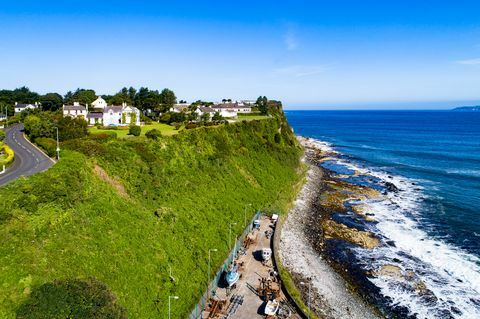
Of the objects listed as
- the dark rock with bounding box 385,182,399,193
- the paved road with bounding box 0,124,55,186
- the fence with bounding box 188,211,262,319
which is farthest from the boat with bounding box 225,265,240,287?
the dark rock with bounding box 385,182,399,193

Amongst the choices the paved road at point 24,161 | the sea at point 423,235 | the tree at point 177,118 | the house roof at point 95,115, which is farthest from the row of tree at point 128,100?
the sea at point 423,235

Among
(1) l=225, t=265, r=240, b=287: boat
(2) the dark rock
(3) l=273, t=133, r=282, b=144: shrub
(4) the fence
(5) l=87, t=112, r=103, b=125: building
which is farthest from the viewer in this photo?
(3) l=273, t=133, r=282, b=144: shrub

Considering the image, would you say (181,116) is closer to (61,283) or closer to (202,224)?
(202,224)

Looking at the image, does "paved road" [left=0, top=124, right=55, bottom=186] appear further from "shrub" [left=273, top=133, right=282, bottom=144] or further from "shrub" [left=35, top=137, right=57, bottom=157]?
"shrub" [left=273, top=133, right=282, bottom=144]

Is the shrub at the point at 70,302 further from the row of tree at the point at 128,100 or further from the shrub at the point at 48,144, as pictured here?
the row of tree at the point at 128,100

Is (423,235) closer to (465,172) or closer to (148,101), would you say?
(465,172)

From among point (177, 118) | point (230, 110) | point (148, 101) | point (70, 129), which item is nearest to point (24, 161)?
point (70, 129)

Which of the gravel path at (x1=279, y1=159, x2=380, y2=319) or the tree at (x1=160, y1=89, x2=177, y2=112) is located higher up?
the tree at (x1=160, y1=89, x2=177, y2=112)

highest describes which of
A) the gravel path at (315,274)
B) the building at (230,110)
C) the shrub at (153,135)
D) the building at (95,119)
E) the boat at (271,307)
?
the building at (230,110)
